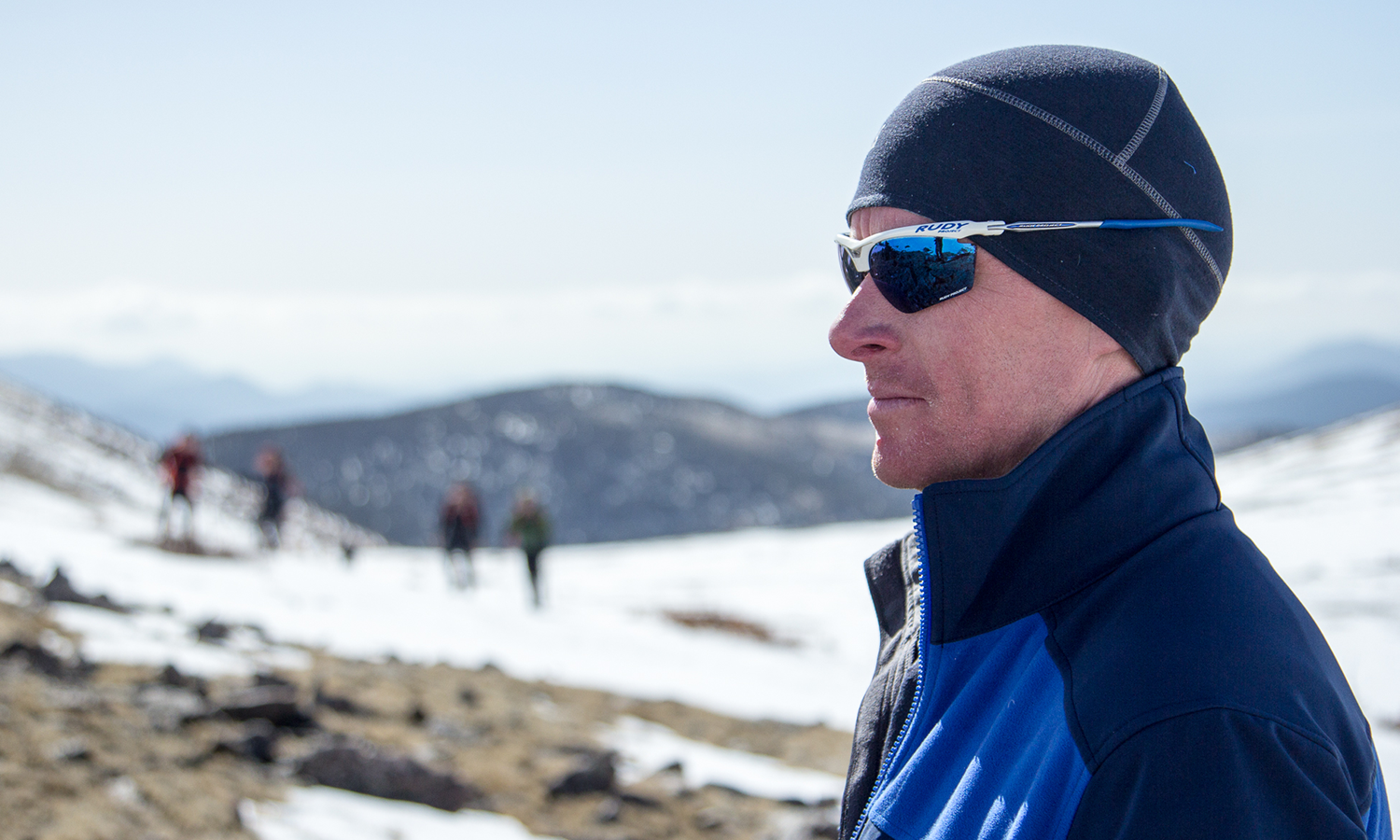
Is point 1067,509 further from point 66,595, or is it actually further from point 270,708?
point 66,595

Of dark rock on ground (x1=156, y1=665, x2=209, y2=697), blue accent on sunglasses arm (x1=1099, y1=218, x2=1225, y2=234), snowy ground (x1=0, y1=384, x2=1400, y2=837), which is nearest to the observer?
blue accent on sunglasses arm (x1=1099, y1=218, x2=1225, y2=234)

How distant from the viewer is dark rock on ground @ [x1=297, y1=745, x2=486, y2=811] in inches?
255

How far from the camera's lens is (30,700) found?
6676 millimetres

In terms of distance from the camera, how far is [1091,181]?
5.41ft

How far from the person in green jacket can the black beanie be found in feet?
54.8

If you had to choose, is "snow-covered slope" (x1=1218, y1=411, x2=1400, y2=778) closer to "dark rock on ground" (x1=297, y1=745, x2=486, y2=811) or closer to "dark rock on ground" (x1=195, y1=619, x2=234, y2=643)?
"dark rock on ground" (x1=297, y1=745, x2=486, y2=811)

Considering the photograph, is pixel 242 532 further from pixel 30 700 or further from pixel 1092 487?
pixel 1092 487

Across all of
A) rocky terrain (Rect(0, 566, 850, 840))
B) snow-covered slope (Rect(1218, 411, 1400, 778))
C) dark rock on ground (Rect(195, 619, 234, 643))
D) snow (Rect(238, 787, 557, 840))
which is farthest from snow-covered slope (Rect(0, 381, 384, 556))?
snow-covered slope (Rect(1218, 411, 1400, 778))

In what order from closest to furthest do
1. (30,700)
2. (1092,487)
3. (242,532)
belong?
(1092,487) < (30,700) < (242,532)

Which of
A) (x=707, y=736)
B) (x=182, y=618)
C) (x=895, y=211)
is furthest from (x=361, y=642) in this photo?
(x=895, y=211)

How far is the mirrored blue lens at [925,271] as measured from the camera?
170 cm

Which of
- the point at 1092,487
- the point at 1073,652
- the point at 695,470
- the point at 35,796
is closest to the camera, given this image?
the point at 1073,652

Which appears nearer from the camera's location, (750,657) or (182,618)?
(182,618)

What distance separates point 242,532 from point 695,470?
5216 centimetres
